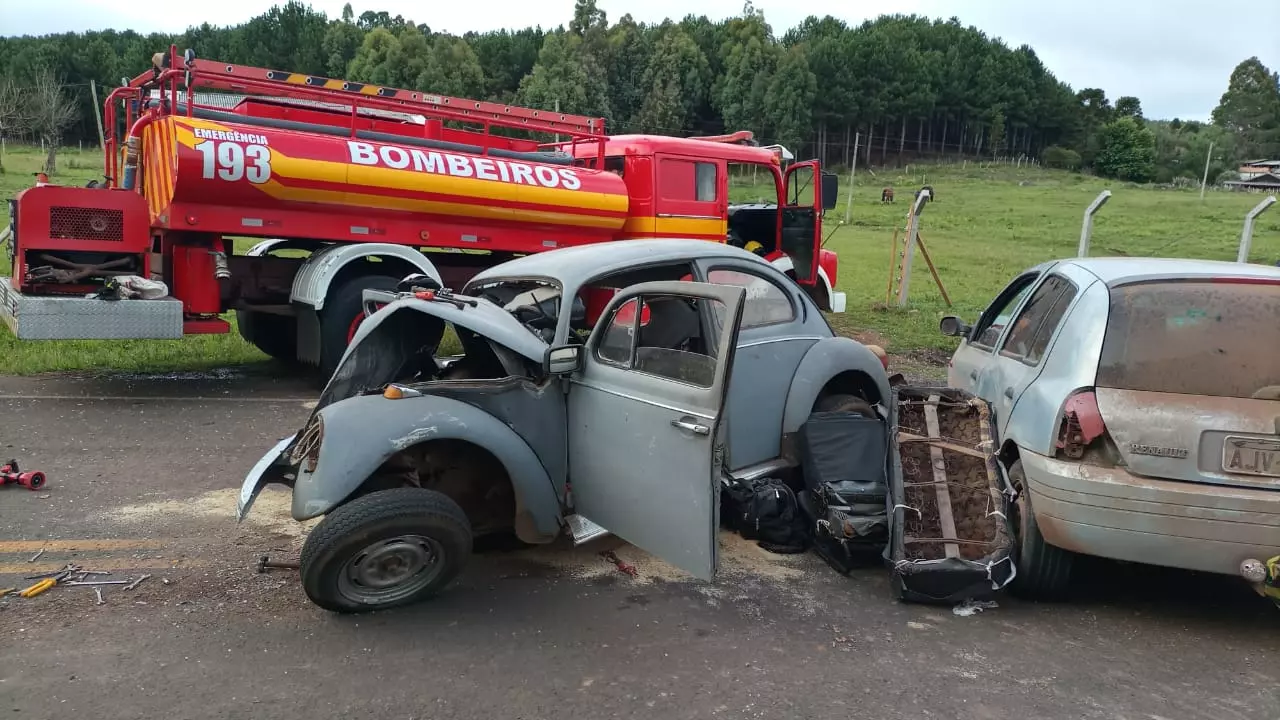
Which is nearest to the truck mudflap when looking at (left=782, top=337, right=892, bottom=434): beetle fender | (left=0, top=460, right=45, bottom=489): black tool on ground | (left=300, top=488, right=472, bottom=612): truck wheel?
(left=782, top=337, right=892, bottom=434): beetle fender

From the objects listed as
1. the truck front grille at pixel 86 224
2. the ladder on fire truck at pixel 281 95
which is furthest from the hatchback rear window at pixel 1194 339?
the truck front grille at pixel 86 224

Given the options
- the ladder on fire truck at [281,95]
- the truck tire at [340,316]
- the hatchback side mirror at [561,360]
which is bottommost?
the truck tire at [340,316]

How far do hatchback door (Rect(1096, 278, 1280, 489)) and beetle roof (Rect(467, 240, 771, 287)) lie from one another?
205 centimetres

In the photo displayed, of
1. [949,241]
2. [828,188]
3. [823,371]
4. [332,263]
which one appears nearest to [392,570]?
[823,371]

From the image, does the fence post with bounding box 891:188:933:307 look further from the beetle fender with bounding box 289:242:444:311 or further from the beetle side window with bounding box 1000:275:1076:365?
the beetle side window with bounding box 1000:275:1076:365

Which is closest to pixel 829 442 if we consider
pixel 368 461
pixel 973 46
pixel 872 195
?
pixel 368 461

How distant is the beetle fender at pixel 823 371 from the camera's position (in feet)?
16.6

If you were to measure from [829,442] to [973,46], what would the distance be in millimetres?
109374

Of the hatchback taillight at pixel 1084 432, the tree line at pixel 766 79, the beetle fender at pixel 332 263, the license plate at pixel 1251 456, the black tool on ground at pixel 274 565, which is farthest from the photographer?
the tree line at pixel 766 79

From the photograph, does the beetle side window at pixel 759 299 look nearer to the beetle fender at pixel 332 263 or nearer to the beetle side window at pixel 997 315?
the beetle side window at pixel 997 315

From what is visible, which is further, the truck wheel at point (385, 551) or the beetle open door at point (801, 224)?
the beetle open door at point (801, 224)

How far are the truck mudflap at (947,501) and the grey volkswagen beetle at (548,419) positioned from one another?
1.04ft

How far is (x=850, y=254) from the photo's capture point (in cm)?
2444

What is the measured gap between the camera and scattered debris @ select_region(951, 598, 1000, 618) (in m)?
3.98
